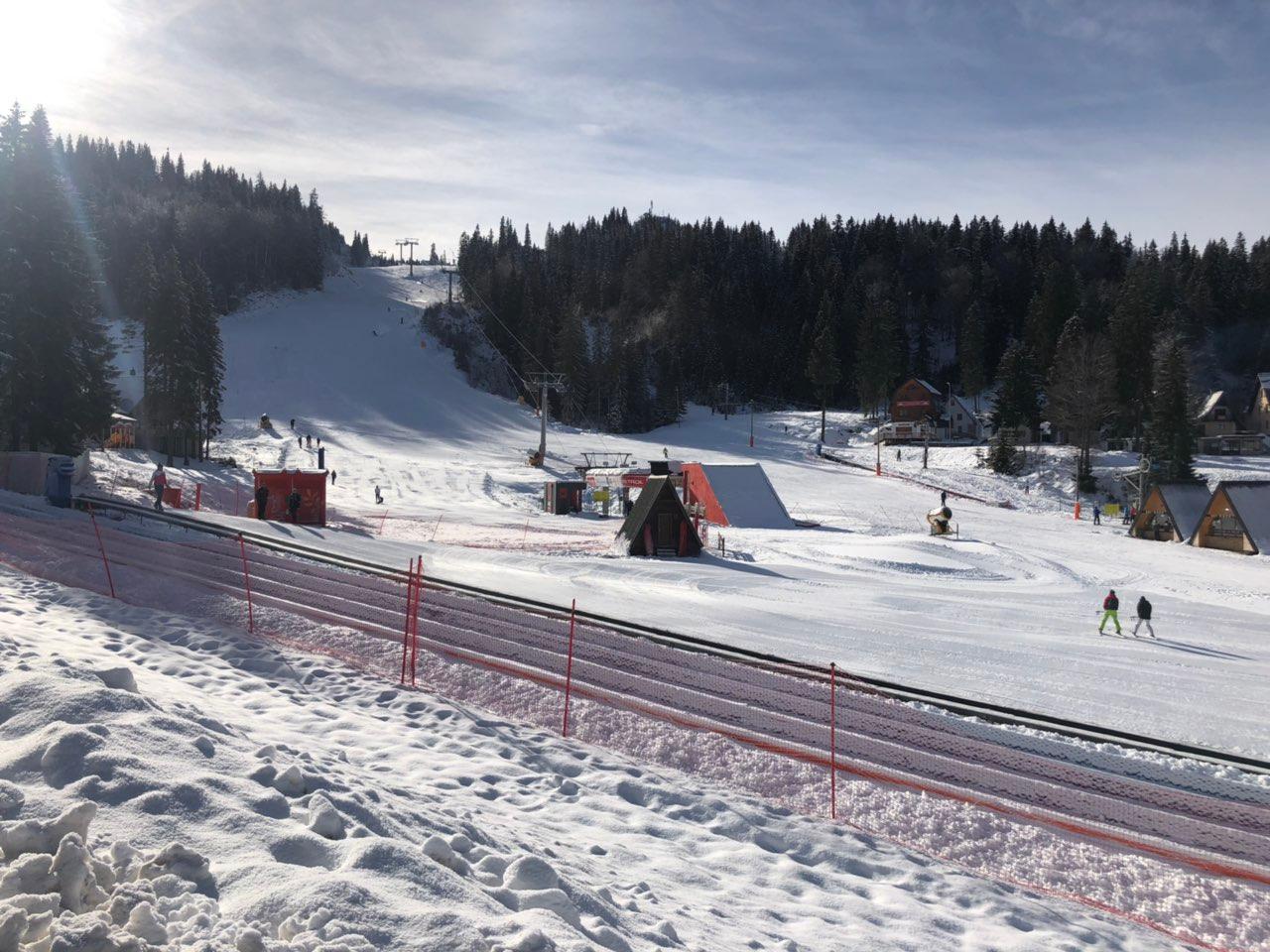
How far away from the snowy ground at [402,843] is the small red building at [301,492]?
2383 cm

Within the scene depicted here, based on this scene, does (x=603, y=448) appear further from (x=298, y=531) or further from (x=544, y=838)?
(x=544, y=838)

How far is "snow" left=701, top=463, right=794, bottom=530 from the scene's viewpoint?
43.8m

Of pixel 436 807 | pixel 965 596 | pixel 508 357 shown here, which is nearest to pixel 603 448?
pixel 508 357

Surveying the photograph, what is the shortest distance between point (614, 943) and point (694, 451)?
7481 cm

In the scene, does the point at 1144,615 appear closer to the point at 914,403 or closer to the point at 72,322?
the point at 72,322

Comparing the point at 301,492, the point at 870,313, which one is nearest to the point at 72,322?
the point at 301,492

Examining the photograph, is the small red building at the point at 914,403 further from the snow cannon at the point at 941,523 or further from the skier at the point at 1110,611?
the skier at the point at 1110,611

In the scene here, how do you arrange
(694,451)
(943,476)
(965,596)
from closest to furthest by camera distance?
(965,596)
(943,476)
(694,451)

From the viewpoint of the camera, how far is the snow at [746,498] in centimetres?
4375

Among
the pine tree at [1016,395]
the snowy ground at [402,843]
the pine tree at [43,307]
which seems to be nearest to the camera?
the snowy ground at [402,843]

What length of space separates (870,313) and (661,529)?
84.0 metres

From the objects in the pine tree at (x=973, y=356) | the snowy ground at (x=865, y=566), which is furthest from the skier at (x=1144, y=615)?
the pine tree at (x=973, y=356)

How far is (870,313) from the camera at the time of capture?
107625 mm

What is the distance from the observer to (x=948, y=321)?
441ft
